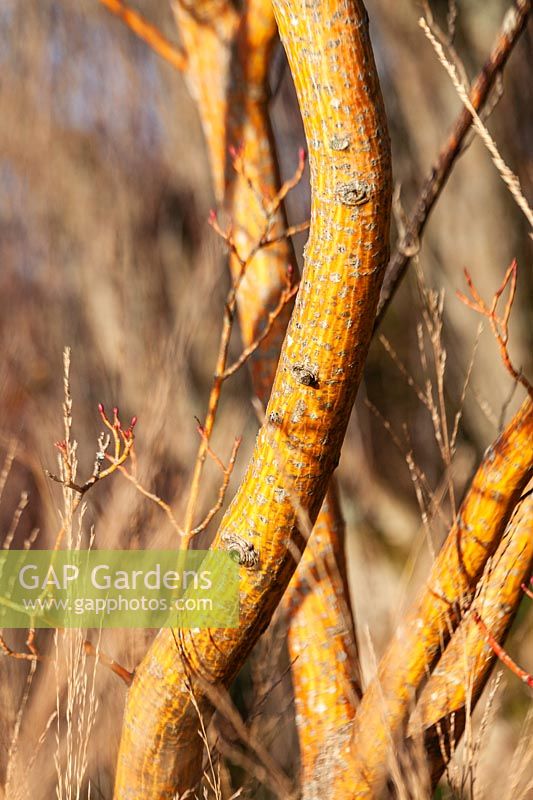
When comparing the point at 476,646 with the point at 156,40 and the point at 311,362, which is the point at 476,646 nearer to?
the point at 311,362

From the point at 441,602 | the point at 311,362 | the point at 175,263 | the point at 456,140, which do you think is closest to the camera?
the point at 311,362

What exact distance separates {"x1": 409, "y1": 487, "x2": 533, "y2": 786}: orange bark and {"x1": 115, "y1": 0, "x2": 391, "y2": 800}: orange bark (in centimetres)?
31

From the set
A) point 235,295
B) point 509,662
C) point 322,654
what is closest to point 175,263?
point 235,295

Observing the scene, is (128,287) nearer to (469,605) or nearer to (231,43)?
(231,43)

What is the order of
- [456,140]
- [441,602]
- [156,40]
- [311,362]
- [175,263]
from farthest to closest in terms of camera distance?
[175,263], [156,40], [456,140], [441,602], [311,362]

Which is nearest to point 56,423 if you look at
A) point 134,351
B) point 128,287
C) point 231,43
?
point 134,351

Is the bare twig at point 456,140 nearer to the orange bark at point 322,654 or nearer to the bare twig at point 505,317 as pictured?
the bare twig at point 505,317

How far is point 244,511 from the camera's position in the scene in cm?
100

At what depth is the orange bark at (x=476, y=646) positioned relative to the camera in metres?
1.10

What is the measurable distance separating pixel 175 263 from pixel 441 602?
2.35 meters

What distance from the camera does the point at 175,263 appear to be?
320 cm

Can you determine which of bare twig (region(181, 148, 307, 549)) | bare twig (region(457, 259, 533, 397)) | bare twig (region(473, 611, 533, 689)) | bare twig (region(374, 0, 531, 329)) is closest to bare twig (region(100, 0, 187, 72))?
bare twig (region(181, 148, 307, 549))

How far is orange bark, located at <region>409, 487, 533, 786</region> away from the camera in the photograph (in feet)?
3.61

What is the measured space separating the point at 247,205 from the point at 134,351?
Result: 5.29 feet
